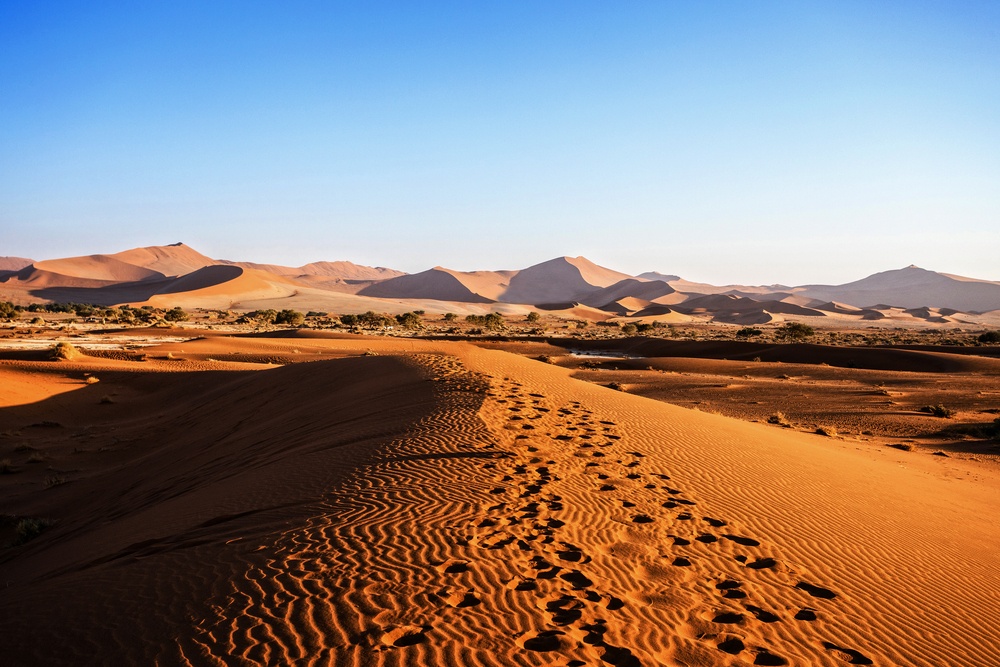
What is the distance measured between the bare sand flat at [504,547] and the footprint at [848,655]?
15 mm

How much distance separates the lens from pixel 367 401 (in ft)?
43.9

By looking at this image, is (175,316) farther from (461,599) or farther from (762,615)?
(762,615)

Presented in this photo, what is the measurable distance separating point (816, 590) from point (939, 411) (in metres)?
16.7

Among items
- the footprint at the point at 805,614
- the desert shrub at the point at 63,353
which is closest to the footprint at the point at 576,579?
the footprint at the point at 805,614

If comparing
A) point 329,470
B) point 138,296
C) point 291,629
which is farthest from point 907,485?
point 138,296

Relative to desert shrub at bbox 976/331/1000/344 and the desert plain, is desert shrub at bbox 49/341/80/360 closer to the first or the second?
the desert plain

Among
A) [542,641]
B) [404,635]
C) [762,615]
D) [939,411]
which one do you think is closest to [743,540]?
[762,615]

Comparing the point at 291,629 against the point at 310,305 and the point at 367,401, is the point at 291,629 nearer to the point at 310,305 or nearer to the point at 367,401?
the point at 367,401

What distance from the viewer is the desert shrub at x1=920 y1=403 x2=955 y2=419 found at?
18.0 meters

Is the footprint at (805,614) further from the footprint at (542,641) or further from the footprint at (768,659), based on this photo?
the footprint at (542,641)

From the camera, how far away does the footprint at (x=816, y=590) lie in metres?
5.33

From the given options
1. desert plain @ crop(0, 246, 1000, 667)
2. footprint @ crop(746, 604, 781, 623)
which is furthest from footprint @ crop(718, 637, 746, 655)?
footprint @ crop(746, 604, 781, 623)

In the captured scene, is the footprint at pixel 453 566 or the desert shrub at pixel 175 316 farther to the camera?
the desert shrub at pixel 175 316

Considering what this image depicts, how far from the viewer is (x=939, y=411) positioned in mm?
18312
